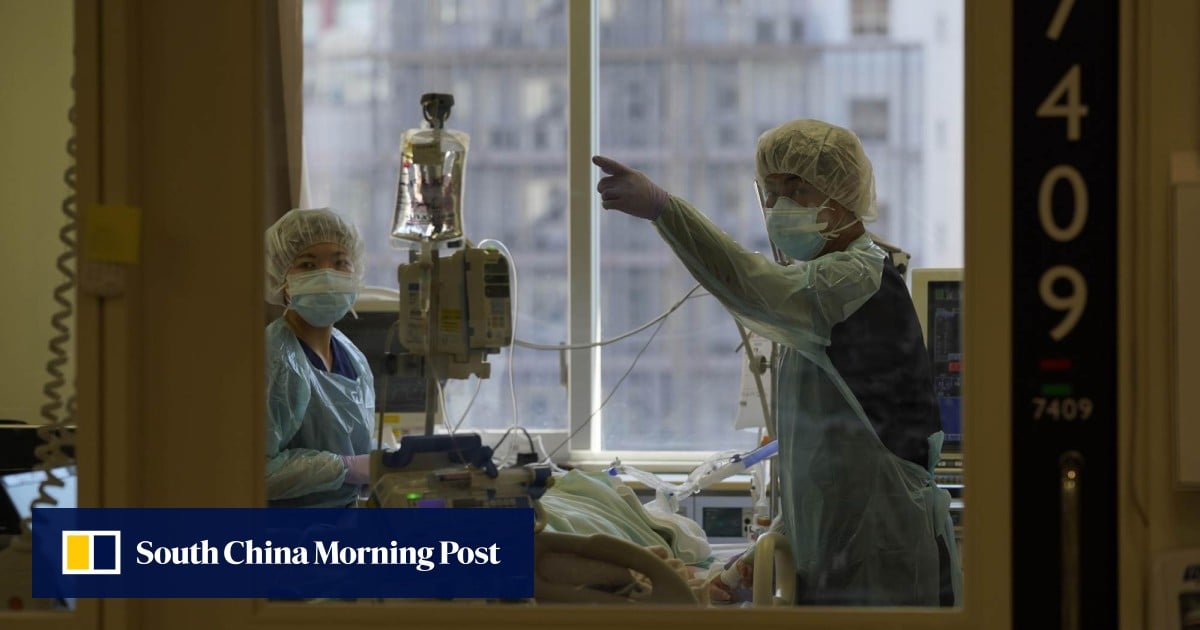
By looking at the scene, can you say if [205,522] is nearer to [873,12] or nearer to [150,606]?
[150,606]

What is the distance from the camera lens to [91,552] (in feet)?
3.69

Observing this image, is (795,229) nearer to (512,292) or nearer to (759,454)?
(759,454)

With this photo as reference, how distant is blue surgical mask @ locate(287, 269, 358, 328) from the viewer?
1.58m

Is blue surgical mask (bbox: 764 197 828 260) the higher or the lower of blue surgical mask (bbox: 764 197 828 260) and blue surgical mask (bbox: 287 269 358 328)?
the higher

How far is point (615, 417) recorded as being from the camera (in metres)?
1.80

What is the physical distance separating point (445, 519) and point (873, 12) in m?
1.10

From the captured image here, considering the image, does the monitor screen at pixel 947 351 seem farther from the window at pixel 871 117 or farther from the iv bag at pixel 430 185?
the iv bag at pixel 430 185

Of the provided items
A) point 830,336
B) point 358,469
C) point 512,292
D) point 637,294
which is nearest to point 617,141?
point 637,294

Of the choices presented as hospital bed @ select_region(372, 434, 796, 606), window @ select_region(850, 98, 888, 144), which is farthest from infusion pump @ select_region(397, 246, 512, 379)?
window @ select_region(850, 98, 888, 144)

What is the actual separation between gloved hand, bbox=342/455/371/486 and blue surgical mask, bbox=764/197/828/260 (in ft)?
2.67

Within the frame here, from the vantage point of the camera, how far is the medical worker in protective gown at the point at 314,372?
4.13 feet

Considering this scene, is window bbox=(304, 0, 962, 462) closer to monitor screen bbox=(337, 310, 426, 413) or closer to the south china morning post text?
monitor screen bbox=(337, 310, 426, 413)

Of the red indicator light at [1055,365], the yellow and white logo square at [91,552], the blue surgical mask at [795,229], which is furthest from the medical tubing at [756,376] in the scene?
the yellow and white logo square at [91,552]

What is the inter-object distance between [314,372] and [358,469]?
199 mm
